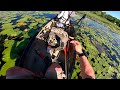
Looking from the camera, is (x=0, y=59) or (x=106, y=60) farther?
(x=106, y=60)

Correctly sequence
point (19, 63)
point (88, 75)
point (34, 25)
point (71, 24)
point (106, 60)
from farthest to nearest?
1. point (34, 25)
2. point (106, 60)
3. point (71, 24)
4. point (19, 63)
5. point (88, 75)

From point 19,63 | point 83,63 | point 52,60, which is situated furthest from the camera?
point 19,63

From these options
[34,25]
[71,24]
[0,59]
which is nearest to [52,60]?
[0,59]
